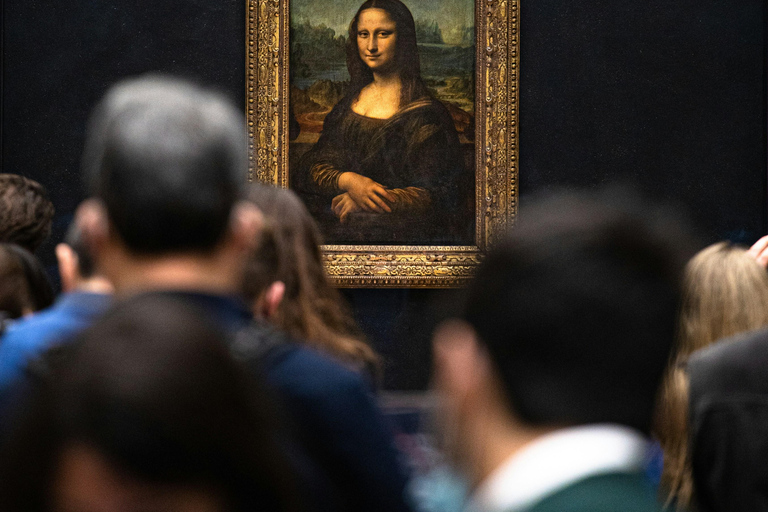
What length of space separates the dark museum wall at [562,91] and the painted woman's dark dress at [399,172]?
541mm

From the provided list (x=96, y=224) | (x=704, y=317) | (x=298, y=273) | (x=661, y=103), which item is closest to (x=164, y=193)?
(x=96, y=224)

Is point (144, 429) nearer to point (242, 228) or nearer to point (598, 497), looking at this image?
point (598, 497)

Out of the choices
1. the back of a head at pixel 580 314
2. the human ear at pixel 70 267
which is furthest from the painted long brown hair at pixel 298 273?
the back of a head at pixel 580 314

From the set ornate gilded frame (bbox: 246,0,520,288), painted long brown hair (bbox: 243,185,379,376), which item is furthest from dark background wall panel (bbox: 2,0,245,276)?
painted long brown hair (bbox: 243,185,379,376)

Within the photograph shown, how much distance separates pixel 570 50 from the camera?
7367mm

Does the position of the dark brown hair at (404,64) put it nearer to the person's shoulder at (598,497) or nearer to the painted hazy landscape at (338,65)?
the painted hazy landscape at (338,65)

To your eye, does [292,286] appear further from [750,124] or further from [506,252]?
[750,124]

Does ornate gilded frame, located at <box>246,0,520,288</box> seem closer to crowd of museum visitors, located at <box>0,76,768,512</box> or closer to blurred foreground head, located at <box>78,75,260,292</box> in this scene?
crowd of museum visitors, located at <box>0,76,768,512</box>

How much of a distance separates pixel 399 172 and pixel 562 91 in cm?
164

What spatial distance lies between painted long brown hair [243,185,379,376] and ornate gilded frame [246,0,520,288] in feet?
15.1

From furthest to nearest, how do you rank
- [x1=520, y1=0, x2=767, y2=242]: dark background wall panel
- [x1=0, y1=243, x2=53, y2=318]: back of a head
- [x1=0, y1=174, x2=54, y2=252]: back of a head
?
[x1=520, y1=0, x2=767, y2=242]: dark background wall panel, [x1=0, y1=174, x2=54, y2=252]: back of a head, [x1=0, y1=243, x2=53, y2=318]: back of a head

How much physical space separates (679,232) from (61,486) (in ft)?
2.95

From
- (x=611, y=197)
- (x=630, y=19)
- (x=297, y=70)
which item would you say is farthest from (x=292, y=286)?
(x=630, y=19)

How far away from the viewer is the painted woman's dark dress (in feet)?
23.4
